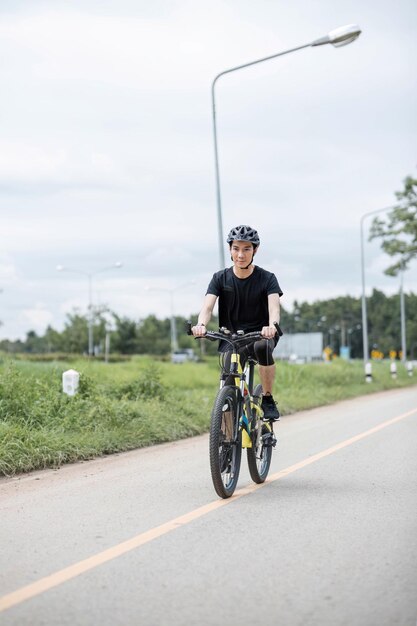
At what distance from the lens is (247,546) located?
5.42 meters

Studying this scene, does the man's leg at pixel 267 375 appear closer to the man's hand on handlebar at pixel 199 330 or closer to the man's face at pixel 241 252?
the man's hand on handlebar at pixel 199 330

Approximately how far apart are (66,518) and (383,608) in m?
2.91

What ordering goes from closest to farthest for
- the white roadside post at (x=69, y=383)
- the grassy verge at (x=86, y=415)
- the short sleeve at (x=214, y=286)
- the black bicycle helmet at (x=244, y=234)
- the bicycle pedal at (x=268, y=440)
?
the black bicycle helmet at (x=244, y=234), the short sleeve at (x=214, y=286), the bicycle pedal at (x=268, y=440), the grassy verge at (x=86, y=415), the white roadside post at (x=69, y=383)

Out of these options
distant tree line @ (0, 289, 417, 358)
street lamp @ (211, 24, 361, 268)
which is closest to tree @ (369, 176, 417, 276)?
street lamp @ (211, 24, 361, 268)

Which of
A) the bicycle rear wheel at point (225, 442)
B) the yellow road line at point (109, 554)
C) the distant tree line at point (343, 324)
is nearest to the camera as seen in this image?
the yellow road line at point (109, 554)

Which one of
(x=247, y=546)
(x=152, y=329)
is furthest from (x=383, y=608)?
(x=152, y=329)

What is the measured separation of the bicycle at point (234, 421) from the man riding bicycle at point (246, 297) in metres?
0.14

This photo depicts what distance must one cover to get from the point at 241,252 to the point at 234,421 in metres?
1.43

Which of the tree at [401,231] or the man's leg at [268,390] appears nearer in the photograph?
the man's leg at [268,390]

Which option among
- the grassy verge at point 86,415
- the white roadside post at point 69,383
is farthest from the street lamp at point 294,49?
the white roadside post at point 69,383

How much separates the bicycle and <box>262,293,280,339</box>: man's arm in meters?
0.09

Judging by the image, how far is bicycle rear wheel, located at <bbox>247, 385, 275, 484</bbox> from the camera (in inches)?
307

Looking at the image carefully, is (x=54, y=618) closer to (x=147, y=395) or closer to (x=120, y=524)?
(x=120, y=524)

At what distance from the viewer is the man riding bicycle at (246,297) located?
299 inches
